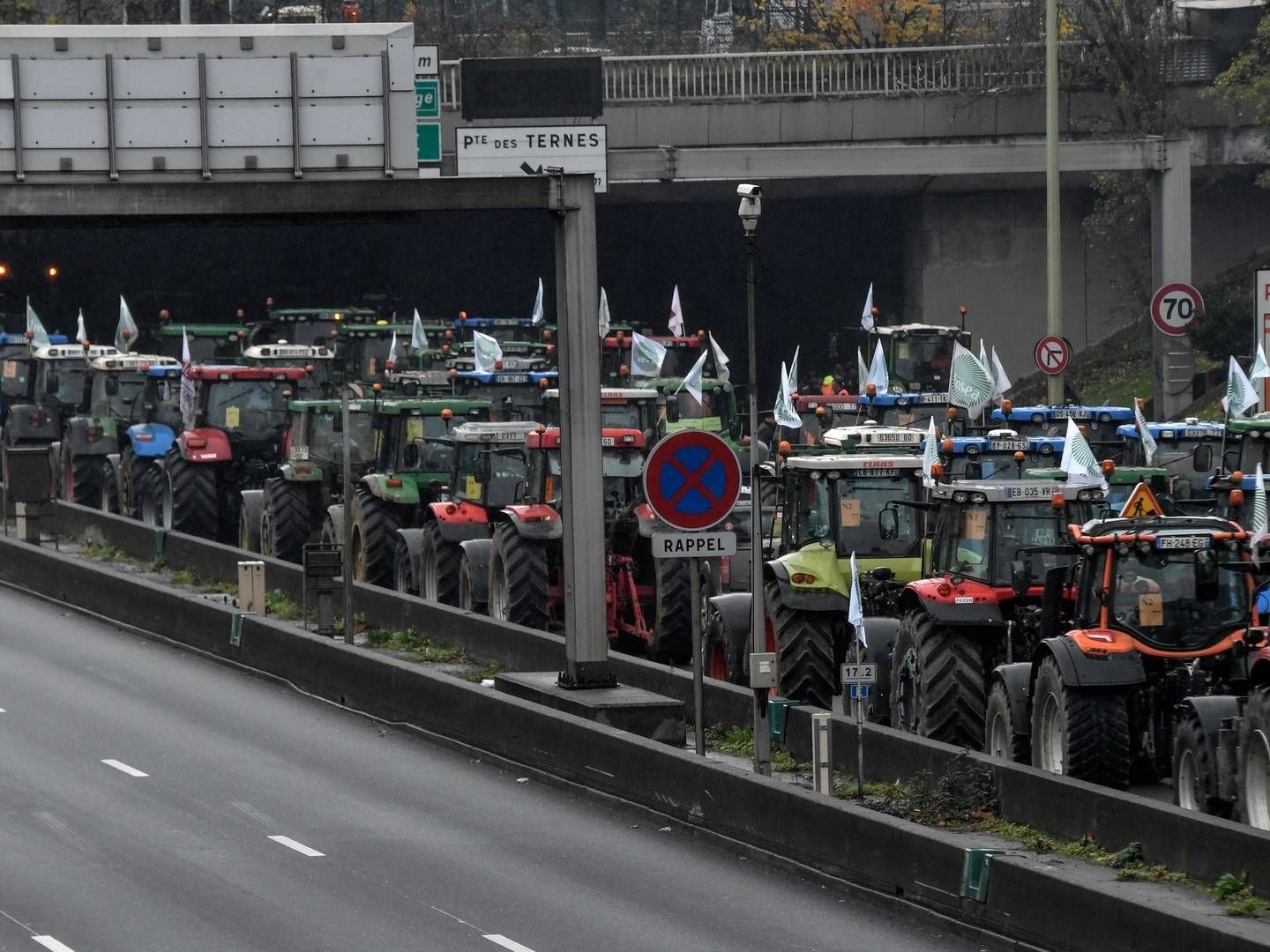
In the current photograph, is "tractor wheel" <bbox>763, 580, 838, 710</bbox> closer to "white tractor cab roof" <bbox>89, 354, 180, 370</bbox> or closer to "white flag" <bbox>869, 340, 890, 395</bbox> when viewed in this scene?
"white flag" <bbox>869, 340, 890, 395</bbox>

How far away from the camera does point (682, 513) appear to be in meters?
16.1

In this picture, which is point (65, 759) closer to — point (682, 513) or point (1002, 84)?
point (682, 513)

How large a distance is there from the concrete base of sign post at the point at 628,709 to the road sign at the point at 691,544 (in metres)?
2.76

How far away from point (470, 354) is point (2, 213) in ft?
79.7

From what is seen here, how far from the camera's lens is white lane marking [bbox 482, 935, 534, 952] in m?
12.7

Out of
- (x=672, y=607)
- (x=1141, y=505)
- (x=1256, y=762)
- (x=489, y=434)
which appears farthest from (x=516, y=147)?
(x=1256, y=762)

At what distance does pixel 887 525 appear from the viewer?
20.5 metres

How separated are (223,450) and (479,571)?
8.25 meters

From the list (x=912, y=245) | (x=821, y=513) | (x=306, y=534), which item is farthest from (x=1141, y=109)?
(x=821, y=513)

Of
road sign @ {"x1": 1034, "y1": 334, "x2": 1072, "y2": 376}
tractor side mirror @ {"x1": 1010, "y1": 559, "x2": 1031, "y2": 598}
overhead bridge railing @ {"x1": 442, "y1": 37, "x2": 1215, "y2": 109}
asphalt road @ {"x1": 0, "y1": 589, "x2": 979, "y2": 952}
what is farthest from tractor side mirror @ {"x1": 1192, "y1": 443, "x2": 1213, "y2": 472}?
overhead bridge railing @ {"x1": 442, "y1": 37, "x2": 1215, "y2": 109}

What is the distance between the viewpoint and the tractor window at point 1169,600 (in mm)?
15492

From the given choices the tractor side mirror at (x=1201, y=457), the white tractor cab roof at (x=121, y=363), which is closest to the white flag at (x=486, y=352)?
the white tractor cab roof at (x=121, y=363)

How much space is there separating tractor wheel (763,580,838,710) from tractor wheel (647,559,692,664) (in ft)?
9.77

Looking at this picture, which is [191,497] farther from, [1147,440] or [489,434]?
[1147,440]
